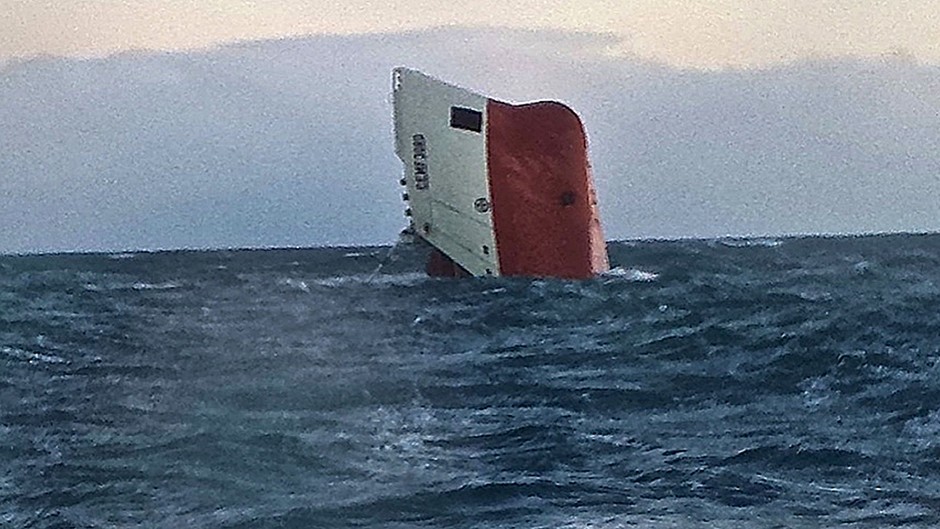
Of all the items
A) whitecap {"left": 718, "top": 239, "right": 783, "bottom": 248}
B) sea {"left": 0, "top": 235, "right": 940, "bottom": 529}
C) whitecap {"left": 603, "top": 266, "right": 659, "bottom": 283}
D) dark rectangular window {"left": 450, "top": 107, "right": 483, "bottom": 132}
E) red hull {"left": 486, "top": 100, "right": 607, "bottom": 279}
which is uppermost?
dark rectangular window {"left": 450, "top": 107, "right": 483, "bottom": 132}

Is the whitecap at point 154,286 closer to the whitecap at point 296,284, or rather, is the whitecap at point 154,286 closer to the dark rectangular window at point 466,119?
the whitecap at point 296,284

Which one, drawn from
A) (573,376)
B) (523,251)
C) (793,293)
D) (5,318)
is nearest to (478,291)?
(523,251)

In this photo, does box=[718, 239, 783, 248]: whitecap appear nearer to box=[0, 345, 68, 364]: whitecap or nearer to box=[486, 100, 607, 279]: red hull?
box=[486, 100, 607, 279]: red hull

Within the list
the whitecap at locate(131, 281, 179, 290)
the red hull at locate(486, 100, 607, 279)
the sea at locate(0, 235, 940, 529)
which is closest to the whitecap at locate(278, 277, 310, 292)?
the sea at locate(0, 235, 940, 529)

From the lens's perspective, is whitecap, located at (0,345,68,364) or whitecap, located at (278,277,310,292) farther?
whitecap, located at (278,277,310,292)

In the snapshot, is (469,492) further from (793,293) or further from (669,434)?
(793,293)

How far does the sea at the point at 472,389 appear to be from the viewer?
1.60 m

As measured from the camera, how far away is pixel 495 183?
6.16ft

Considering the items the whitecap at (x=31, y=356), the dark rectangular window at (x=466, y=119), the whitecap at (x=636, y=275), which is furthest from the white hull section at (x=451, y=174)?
the whitecap at (x=31, y=356)

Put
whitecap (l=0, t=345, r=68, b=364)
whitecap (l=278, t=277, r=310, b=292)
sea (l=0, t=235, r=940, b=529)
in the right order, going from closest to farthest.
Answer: sea (l=0, t=235, r=940, b=529) → whitecap (l=0, t=345, r=68, b=364) → whitecap (l=278, t=277, r=310, b=292)

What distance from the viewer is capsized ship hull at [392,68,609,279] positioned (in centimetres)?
181

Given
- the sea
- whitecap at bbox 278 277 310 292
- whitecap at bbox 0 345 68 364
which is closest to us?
the sea

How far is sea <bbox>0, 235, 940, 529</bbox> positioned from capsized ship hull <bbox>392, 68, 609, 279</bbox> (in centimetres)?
5

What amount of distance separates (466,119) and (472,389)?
42 cm
